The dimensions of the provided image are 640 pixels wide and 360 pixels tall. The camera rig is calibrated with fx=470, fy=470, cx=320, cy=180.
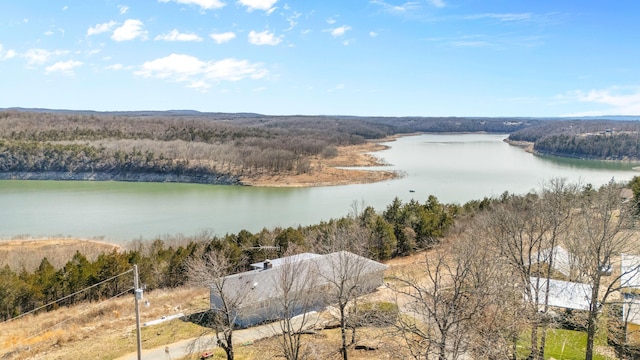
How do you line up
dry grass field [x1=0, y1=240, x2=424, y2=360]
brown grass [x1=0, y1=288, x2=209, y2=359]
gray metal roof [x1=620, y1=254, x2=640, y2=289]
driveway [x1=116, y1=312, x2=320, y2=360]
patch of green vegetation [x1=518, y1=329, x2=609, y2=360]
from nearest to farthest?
1. driveway [x1=116, y1=312, x2=320, y2=360]
2. patch of green vegetation [x1=518, y1=329, x2=609, y2=360]
3. dry grass field [x1=0, y1=240, x2=424, y2=360]
4. brown grass [x1=0, y1=288, x2=209, y2=359]
5. gray metal roof [x1=620, y1=254, x2=640, y2=289]

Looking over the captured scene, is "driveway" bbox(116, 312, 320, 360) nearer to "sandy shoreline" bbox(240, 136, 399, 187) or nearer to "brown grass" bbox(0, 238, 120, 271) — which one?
"brown grass" bbox(0, 238, 120, 271)

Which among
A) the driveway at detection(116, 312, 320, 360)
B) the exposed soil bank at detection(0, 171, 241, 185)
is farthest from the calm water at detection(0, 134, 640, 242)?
the driveway at detection(116, 312, 320, 360)

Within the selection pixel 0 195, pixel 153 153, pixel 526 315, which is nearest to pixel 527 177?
pixel 153 153

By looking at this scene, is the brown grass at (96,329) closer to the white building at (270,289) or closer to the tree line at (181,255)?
the tree line at (181,255)

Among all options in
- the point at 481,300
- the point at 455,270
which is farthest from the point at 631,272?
the point at 481,300

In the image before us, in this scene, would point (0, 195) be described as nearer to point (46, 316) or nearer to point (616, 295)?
point (46, 316)

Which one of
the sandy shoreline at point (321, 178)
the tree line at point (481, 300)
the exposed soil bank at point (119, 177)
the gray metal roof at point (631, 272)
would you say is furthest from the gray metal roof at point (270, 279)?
the exposed soil bank at point (119, 177)

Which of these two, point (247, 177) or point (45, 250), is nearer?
point (45, 250)

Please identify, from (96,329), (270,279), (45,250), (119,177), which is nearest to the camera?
(96,329)

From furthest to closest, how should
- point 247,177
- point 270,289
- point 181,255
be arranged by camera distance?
point 247,177, point 181,255, point 270,289

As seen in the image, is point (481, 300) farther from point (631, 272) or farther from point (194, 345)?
point (631, 272)
